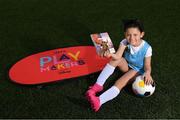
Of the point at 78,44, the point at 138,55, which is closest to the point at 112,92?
the point at 138,55

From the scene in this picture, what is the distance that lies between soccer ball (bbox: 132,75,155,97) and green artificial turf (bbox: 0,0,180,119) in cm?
10

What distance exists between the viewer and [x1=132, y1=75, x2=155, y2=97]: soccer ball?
2836 mm

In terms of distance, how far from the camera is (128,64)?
3.13 meters

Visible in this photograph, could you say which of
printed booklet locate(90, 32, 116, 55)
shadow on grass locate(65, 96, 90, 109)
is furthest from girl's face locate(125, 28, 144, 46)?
shadow on grass locate(65, 96, 90, 109)

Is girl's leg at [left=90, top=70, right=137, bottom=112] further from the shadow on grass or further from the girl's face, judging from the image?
the girl's face

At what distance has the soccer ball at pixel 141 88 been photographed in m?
2.84

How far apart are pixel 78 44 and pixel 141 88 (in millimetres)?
1358

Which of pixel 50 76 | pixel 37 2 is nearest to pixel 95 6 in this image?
pixel 37 2

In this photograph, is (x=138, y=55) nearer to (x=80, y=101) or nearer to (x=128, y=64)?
(x=128, y=64)

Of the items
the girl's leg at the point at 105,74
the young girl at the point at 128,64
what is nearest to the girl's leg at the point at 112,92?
the young girl at the point at 128,64

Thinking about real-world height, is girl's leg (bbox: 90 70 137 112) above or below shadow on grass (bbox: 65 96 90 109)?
above

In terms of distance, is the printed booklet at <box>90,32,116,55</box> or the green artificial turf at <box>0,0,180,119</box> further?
the printed booklet at <box>90,32,116,55</box>

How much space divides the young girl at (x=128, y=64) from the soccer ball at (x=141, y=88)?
0.13 feet

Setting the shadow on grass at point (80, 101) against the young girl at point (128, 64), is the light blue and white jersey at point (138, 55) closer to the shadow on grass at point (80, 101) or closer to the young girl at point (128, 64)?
the young girl at point (128, 64)
